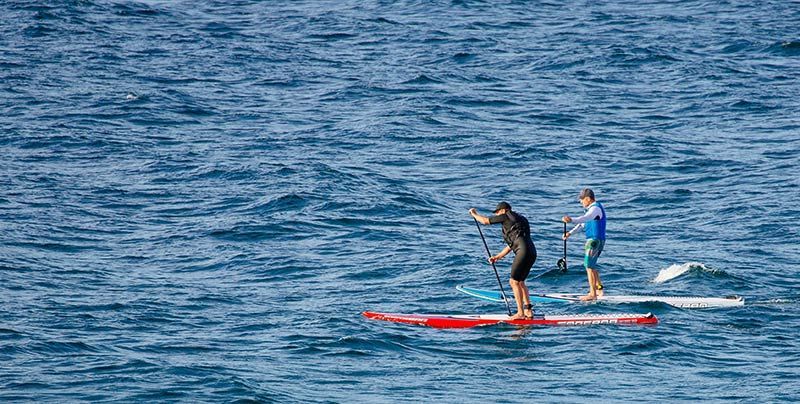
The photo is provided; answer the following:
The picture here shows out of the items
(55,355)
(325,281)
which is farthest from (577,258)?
(55,355)

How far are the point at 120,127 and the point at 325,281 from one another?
20.6 metres

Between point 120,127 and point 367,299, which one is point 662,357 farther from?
point 120,127

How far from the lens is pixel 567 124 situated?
46125 mm

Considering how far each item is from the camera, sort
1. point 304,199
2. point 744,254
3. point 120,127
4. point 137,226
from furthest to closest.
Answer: point 120,127 < point 304,199 < point 137,226 < point 744,254

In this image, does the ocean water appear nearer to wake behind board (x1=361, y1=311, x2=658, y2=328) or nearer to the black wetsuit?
wake behind board (x1=361, y1=311, x2=658, y2=328)

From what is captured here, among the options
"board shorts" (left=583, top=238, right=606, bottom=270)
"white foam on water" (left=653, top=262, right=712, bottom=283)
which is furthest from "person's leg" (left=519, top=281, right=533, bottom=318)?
"white foam on water" (left=653, top=262, right=712, bottom=283)

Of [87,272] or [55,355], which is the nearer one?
[55,355]

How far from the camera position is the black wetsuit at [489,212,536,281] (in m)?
22.2

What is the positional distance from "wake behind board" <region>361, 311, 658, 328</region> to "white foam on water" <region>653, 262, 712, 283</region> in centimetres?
393

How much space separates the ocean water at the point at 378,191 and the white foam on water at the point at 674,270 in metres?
0.13

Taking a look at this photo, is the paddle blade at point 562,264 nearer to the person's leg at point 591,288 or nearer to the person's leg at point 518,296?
the person's leg at point 591,288

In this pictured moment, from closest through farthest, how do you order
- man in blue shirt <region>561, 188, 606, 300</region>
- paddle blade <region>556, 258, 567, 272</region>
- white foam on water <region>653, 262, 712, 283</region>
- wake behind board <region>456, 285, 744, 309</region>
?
1. man in blue shirt <region>561, 188, 606, 300</region>
2. wake behind board <region>456, 285, 744, 309</region>
3. paddle blade <region>556, 258, 567, 272</region>
4. white foam on water <region>653, 262, 712, 283</region>

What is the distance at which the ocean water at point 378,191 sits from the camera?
20516 millimetres

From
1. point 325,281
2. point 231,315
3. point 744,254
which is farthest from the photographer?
point 744,254
